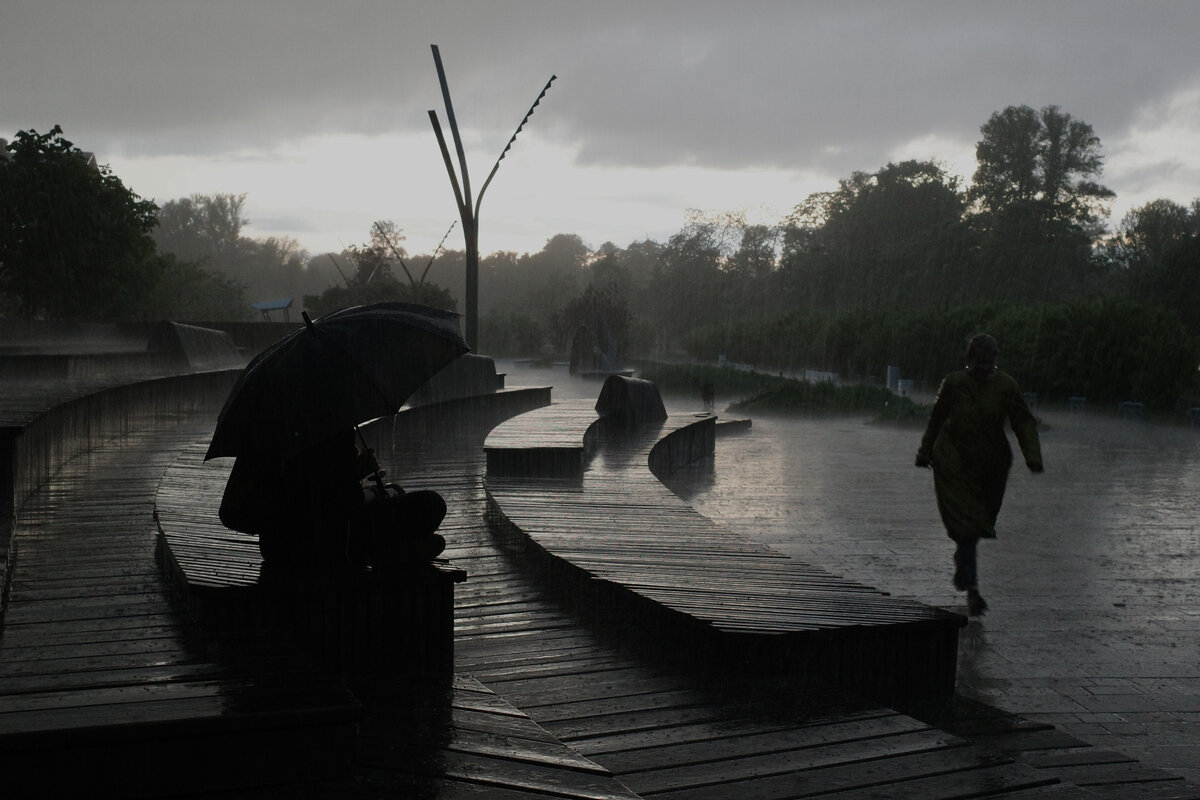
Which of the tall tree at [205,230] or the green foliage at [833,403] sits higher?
the tall tree at [205,230]

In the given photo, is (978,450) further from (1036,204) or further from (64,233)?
(1036,204)

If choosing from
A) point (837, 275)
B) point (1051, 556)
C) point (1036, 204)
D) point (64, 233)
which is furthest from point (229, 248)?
point (1051, 556)

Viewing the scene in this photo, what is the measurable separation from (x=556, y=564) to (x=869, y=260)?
226 feet

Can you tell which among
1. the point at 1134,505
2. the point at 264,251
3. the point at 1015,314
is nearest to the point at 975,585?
the point at 1134,505

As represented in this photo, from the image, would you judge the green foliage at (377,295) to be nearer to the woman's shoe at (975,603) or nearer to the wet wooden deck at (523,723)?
the woman's shoe at (975,603)

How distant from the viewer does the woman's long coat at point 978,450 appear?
660 centimetres

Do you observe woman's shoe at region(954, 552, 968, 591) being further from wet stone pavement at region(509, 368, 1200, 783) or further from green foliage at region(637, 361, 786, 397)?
green foliage at region(637, 361, 786, 397)

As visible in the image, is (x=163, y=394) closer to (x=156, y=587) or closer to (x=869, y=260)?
(x=156, y=587)

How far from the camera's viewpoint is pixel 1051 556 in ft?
29.0

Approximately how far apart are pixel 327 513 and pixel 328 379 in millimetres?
504

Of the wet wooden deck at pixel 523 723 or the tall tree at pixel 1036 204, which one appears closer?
the wet wooden deck at pixel 523 723

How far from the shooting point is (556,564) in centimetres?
582

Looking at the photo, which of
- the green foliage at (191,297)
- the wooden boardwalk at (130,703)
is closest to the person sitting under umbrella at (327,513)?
the wooden boardwalk at (130,703)

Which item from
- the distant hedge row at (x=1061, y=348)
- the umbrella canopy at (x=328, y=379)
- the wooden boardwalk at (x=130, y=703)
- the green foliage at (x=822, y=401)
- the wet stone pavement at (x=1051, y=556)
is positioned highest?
the distant hedge row at (x=1061, y=348)
